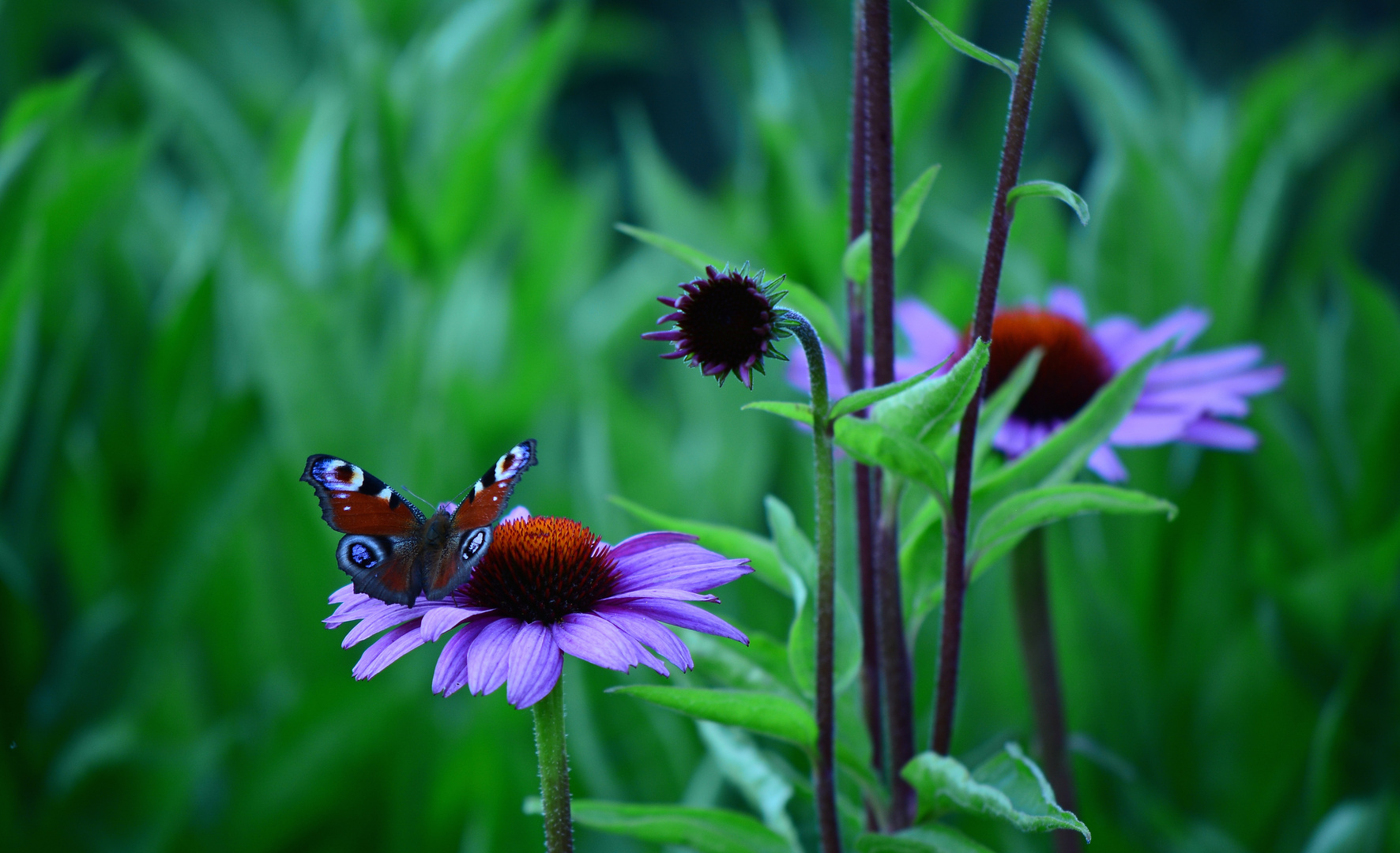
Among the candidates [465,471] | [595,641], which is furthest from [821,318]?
[465,471]

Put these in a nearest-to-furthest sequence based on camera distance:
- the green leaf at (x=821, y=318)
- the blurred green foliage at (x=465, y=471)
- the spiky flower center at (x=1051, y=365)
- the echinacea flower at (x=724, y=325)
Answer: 1. the echinacea flower at (x=724, y=325)
2. the green leaf at (x=821, y=318)
3. the spiky flower center at (x=1051, y=365)
4. the blurred green foliage at (x=465, y=471)

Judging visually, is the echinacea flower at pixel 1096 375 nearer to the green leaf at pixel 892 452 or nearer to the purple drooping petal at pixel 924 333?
the purple drooping petal at pixel 924 333

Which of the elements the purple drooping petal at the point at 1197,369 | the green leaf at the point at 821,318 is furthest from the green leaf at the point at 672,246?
the purple drooping petal at the point at 1197,369

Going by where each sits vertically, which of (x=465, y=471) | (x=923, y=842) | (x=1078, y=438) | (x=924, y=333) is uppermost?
(x=465, y=471)

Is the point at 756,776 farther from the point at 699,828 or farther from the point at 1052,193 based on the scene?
the point at 1052,193

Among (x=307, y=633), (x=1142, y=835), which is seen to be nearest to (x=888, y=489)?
(x=1142, y=835)

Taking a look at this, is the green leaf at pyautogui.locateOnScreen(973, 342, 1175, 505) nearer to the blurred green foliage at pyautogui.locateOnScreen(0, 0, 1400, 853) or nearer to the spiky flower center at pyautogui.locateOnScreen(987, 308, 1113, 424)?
the spiky flower center at pyautogui.locateOnScreen(987, 308, 1113, 424)
